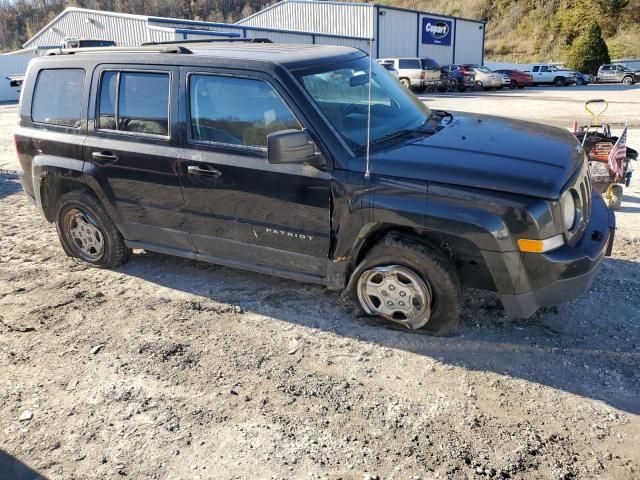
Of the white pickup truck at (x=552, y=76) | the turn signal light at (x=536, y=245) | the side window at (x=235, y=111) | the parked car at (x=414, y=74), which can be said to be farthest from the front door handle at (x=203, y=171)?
the white pickup truck at (x=552, y=76)

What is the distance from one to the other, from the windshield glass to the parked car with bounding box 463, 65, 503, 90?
2825 centimetres

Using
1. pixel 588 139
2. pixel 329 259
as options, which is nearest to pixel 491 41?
pixel 588 139

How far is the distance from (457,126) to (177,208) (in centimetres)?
235

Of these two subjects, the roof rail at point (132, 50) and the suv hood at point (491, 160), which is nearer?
the suv hood at point (491, 160)

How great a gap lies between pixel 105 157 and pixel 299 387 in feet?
8.66

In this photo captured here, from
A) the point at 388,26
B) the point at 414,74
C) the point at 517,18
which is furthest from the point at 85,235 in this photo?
the point at 517,18

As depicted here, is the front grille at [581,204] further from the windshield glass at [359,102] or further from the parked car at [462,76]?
the parked car at [462,76]

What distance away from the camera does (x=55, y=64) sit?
16.7 feet

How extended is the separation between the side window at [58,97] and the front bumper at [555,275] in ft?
12.8

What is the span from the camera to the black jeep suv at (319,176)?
11.5ft

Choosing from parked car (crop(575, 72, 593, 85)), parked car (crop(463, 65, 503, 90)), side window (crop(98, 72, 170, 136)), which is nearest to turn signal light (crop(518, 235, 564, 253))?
side window (crop(98, 72, 170, 136))

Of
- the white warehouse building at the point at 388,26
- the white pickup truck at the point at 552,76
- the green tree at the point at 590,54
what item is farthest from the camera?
the green tree at the point at 590,54

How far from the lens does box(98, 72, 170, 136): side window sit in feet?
14.6

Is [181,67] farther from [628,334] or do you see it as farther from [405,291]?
[628,334]
